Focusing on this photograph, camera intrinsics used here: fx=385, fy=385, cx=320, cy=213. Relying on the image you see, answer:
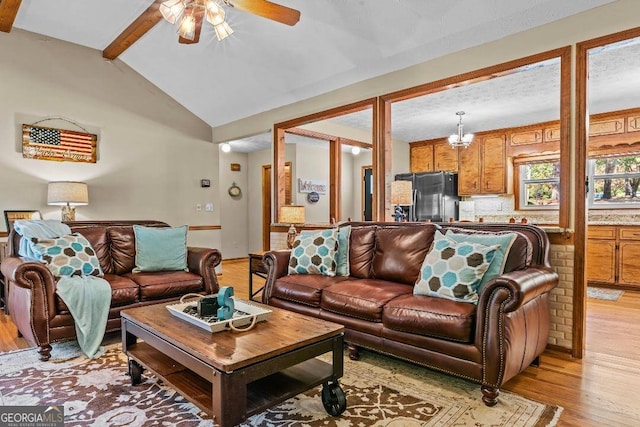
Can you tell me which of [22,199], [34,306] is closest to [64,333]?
[34,306]

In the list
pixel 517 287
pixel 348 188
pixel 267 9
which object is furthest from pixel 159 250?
pixel 348 188

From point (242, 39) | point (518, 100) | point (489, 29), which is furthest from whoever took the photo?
point (518, 100)

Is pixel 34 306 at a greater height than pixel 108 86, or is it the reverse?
pixel 108 86

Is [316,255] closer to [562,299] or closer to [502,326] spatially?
[502,326]

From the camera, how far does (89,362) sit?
2.65 metres

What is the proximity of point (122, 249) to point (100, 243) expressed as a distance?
7.8 inches

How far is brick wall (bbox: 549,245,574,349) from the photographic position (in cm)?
282

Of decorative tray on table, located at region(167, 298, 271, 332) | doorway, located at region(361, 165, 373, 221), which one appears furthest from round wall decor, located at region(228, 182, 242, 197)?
decorative tray on table, located at region(167, 298, 271, 332)

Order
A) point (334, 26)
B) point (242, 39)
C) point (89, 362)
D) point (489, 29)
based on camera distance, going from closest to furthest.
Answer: point (89, 362)
point (489, 29)
point (334, 26)
point (242, 39)

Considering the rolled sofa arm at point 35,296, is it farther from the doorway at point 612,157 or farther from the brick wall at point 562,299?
the doorway at point 612,157

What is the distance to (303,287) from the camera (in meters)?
3.08

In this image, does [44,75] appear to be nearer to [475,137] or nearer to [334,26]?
[334,26]

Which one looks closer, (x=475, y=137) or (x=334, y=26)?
(x=334, y=26)

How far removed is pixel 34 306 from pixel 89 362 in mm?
565
